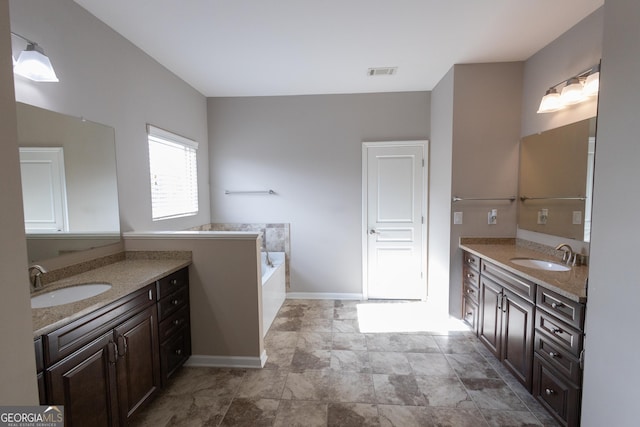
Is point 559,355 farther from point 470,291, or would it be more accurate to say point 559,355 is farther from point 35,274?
point 35,274

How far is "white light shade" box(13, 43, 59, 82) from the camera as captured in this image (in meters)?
1.56

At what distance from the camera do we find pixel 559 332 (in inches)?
66.9

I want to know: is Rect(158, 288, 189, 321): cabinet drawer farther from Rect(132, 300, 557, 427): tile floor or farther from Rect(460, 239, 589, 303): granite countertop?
Rect(460, 239, 589, 303): granite countertop

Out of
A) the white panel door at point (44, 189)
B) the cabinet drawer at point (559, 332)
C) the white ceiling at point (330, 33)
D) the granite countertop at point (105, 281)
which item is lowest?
the cabinet drawer at point (559, 332)

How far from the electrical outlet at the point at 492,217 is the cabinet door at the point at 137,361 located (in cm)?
313

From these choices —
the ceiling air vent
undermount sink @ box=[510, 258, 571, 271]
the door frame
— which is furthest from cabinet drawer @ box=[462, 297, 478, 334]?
the ceiling air vent

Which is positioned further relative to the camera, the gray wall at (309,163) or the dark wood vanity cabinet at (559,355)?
the gray wall at (309,163)

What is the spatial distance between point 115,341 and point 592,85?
3.50m

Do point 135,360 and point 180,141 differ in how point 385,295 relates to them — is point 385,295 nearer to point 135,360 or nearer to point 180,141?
point 135,360

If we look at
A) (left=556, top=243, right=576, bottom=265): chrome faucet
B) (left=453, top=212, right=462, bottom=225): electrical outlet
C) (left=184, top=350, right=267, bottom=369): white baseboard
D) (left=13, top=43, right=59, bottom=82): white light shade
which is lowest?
(left=184, top=350, right=267, bottom=369): white baseboard

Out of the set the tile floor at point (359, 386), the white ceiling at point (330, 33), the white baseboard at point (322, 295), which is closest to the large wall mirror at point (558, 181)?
the white ceiling at point (330, 33)

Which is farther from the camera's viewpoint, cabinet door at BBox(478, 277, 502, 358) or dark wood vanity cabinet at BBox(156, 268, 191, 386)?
cabinet door at BBox(478, 277, 502, 358)

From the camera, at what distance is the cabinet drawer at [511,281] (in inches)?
76.1

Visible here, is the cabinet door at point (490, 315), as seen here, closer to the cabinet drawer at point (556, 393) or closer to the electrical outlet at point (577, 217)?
the cabinet drawer at point (556, 393)
